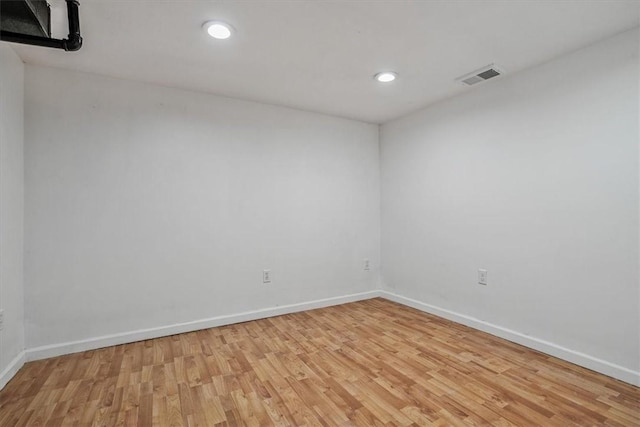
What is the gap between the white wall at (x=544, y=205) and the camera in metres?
2.03

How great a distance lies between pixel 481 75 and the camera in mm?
2621

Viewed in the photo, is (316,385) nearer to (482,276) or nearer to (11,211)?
(482,276)

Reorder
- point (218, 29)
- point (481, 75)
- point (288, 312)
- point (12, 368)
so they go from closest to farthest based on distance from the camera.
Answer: point (218, 29)
point (12, 368)
point (481, 75)
point (288, 312)

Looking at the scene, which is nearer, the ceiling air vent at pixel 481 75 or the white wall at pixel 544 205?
the white wall at pixel 544 205

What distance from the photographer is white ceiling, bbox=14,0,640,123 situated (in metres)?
1.78

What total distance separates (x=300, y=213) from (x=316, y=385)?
1.91 meters

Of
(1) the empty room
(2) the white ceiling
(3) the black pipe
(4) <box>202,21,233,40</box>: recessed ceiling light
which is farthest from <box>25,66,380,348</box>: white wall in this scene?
(4) <box>202,21,233,40</box>: recessed ceiling light

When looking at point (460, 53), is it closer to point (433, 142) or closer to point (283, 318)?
point (433, 142)

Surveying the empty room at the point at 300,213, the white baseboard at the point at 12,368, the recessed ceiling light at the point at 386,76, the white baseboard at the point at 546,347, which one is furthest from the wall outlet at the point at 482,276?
the white baseboard at the point at 12,368

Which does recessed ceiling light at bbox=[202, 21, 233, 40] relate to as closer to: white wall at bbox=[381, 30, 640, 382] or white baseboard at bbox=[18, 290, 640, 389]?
white wall at bbox=[381, 30, 640, 382]

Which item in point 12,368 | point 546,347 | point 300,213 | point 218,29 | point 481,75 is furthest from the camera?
point 300,213

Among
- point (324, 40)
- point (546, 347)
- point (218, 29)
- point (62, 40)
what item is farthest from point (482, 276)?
point (62, 40)

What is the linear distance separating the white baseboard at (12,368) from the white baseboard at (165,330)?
8cm

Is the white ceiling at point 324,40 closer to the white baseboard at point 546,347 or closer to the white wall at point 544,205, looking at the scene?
the white wall at point 544,205
